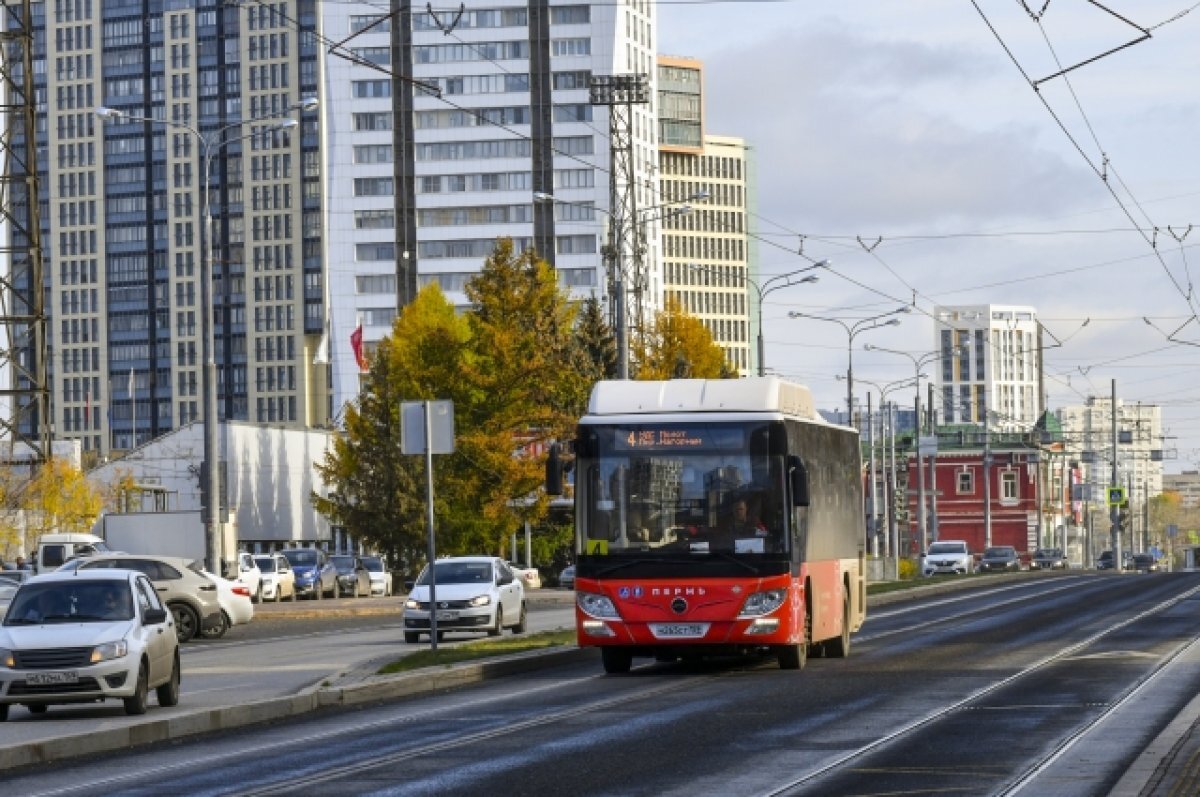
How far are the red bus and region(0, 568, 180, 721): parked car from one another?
18.0ft

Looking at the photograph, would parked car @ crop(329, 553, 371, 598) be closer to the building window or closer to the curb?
the curb

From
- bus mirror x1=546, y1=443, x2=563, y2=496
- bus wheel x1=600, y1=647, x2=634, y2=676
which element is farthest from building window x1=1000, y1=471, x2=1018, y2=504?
bus mirror x1=546, y1=443, x2=563, y2=496

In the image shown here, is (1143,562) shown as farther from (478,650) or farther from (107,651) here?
(107,651)

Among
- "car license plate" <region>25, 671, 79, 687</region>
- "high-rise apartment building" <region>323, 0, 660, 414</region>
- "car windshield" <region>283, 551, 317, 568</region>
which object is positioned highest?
"high-rise apartment building" <region>323, 0, 660, 414</region>

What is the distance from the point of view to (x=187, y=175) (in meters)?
194

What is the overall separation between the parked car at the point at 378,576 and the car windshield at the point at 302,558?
5.47 metres

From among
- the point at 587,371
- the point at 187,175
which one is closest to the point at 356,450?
the point at 587,371

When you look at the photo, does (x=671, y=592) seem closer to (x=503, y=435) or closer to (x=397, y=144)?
(x=503, y=435)

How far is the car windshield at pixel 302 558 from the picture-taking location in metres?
73.0

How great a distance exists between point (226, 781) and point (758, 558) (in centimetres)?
1184

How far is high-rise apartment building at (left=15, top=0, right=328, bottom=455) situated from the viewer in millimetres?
189750

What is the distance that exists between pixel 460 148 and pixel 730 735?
477ft

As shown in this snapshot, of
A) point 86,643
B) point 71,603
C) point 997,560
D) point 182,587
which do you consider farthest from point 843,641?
point 997,560

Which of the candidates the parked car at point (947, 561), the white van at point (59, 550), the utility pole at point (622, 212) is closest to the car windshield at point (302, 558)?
the utility pole at point (622, 212)
